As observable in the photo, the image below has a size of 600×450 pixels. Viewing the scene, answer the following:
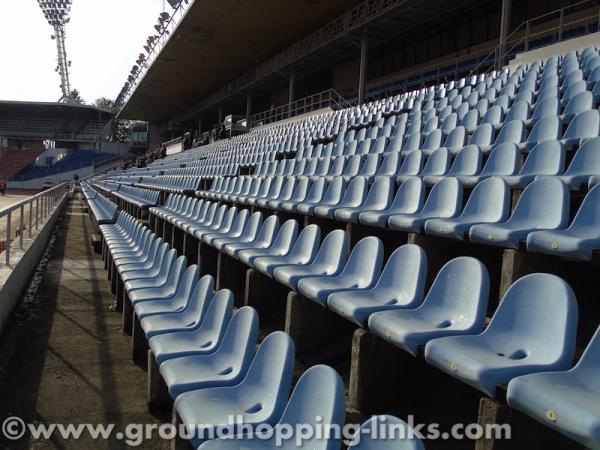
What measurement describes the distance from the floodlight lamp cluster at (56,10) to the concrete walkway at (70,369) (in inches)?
2266

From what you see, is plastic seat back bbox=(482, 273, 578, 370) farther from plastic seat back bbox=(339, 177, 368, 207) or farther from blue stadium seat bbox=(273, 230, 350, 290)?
plastic seat back bbox=(339, 177, 368, 207)

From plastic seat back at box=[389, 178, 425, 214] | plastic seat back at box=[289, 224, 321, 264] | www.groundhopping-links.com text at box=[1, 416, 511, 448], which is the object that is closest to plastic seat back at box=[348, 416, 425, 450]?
www.groundhopping-links.com text at box=[1, 416, 511, 448]

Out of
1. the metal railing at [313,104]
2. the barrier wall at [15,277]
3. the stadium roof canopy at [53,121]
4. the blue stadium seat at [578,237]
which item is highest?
the stadium roof canopy at [53,121]

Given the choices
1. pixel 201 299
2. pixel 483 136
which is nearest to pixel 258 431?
pixel 201 299

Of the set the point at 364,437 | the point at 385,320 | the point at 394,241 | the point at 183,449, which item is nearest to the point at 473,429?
the point at 385,320

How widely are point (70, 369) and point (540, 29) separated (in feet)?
41.4

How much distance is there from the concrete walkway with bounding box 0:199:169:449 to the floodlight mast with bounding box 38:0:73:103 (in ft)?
184

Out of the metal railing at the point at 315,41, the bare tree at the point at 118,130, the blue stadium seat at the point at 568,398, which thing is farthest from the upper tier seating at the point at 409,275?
the bare tree at the point at 118,130

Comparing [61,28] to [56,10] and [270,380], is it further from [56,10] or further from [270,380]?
[270,380]

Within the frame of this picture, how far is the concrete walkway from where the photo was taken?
7.62 feet

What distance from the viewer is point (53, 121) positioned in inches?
1829

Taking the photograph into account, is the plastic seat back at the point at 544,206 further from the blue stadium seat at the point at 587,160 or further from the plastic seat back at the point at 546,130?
the plastic seat back at the point at 546,130

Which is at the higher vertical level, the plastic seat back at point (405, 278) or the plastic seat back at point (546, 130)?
the plastic seat back at point (546, 130)

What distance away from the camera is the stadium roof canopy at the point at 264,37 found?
13938 millimetres
